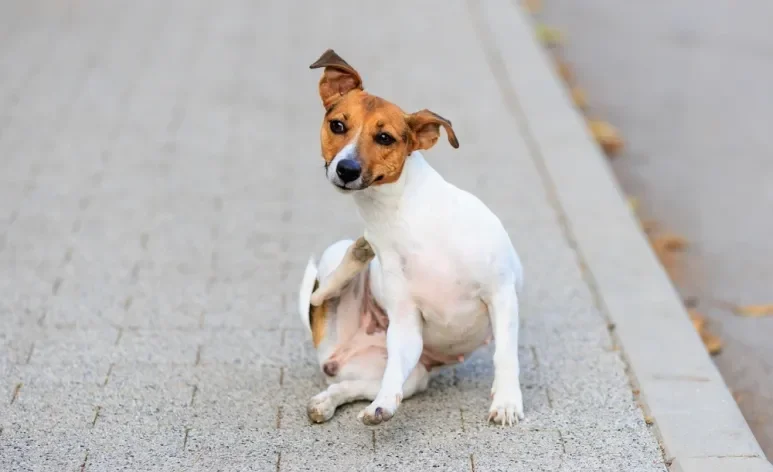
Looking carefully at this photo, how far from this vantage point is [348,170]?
3643 mm

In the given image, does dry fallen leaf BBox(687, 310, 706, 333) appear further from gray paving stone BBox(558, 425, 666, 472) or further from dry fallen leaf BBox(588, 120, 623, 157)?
dry fallen leaf BBox(588, 120, 623, 157)

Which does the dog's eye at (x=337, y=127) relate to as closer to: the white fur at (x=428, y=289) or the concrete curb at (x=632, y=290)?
the white fur at (x=428, y=289)

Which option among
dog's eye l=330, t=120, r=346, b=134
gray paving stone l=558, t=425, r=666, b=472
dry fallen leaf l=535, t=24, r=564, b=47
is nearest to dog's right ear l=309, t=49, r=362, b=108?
dog's eye l=330, t=120, r=346, b=134

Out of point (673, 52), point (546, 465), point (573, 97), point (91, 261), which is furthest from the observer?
point (673, 52)

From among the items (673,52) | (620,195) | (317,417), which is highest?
(317,417)

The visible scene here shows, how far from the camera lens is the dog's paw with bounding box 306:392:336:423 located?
13.8 feet

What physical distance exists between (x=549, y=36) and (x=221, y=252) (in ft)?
18.3

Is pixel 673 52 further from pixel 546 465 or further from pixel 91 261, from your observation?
pixel 546 465

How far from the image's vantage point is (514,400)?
13.7 ft

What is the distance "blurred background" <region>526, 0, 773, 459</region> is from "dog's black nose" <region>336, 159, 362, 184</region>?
2.14 meters

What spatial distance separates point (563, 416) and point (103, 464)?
69.9 inches

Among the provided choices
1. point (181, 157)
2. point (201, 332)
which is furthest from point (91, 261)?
point (181, 157)

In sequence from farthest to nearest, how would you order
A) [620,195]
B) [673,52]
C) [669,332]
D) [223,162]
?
[673,52] → [223,162] → [620,195] → [669,332]

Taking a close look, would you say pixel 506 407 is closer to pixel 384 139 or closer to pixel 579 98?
pixel 384 139
